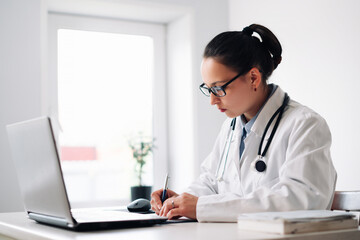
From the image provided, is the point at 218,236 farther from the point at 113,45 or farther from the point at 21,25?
the point at 113,45

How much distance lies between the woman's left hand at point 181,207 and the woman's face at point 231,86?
1.43 feet

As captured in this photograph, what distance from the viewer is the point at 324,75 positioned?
2.91m

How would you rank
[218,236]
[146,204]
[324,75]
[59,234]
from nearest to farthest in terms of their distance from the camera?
[218,236] → [59,234] → [146,204] → [324,75]

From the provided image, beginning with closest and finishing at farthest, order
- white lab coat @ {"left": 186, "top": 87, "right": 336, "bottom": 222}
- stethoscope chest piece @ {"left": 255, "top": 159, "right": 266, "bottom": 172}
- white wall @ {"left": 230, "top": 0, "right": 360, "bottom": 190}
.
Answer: white lab coat @ {"left": 186, "top": 87, "right": 336, "bottom": 222} → stethoscope chest piece @ {"left": 255, "top": 159, "right": 266, "bottom": 172} → white wall @ {"left": 230, "top": 0, "right": 360, "bottom": 190}

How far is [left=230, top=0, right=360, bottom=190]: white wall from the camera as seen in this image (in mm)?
2701

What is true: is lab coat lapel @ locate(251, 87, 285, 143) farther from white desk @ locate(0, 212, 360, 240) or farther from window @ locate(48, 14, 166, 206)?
window @ locate(48, 14, 166, 206)

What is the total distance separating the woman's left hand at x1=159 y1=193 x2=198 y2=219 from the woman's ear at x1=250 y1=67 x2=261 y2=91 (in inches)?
20.7

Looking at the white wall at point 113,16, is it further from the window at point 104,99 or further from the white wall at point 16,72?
the window at point 104,99

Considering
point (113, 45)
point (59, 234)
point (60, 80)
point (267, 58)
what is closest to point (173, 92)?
point (113, 45)

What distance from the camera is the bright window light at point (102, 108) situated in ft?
12.1

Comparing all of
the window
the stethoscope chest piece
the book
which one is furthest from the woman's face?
the window

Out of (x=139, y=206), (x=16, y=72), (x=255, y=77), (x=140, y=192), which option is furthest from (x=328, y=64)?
(x=16, y=72)

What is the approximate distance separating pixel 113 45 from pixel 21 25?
802 mm

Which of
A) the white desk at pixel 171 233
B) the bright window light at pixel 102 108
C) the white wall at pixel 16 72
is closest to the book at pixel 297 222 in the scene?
the white desk at pixel 171 233
